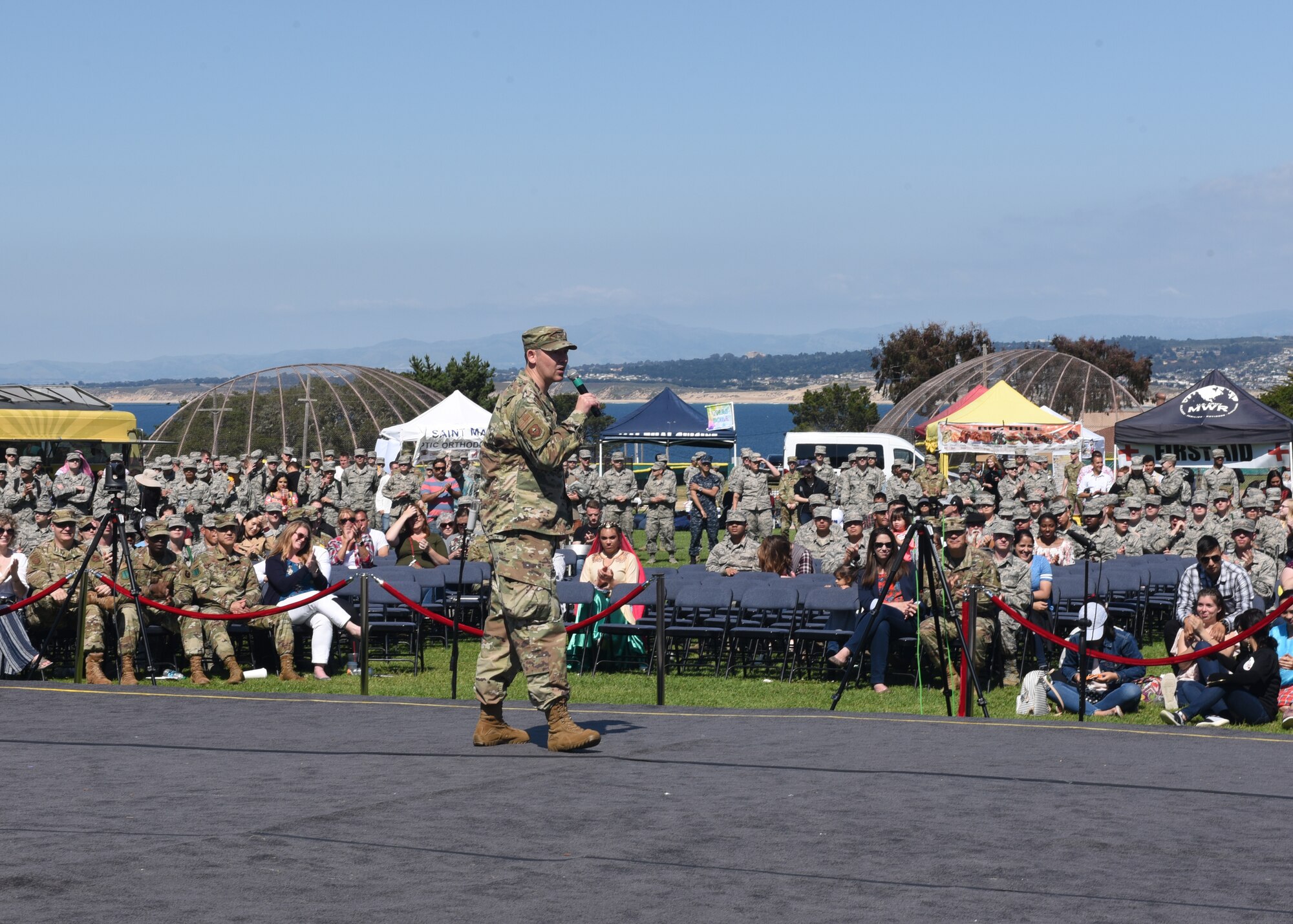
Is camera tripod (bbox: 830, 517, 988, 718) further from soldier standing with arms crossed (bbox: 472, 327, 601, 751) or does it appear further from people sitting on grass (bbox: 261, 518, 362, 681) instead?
people sitting on grass (bbox: 261, 518, 362, 681)

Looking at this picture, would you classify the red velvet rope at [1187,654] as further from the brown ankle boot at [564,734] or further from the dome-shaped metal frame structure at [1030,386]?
the dome-shaped metal frame structure at [1030,386]

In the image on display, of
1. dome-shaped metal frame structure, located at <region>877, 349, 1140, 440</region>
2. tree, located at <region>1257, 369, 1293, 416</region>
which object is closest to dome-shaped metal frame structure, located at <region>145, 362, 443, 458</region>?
dome-shaped metal frame structure, located at <region>877, 349, 1140, 440</region>

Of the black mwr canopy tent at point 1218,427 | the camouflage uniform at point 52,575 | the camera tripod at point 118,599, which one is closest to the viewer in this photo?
the camera tripod at point 118,599

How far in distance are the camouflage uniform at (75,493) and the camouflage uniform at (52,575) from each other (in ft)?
40.3

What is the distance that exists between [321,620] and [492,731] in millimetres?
5797

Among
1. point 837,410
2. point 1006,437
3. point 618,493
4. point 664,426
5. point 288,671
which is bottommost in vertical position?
point 288,671

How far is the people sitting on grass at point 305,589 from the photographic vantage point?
12.9 metres

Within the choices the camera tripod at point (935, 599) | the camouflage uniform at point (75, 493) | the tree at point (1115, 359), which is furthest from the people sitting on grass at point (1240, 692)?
the tree at point (1115, 359)

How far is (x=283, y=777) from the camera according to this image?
6707 mm

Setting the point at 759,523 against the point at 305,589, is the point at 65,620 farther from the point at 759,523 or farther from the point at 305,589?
the point at 759,523

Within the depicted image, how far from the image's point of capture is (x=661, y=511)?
77.7ft

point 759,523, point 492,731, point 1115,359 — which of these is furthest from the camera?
point 1115,359

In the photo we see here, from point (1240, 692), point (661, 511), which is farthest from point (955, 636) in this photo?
point (661, 511)

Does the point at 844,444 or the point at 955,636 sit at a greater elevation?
the point at 844,444
